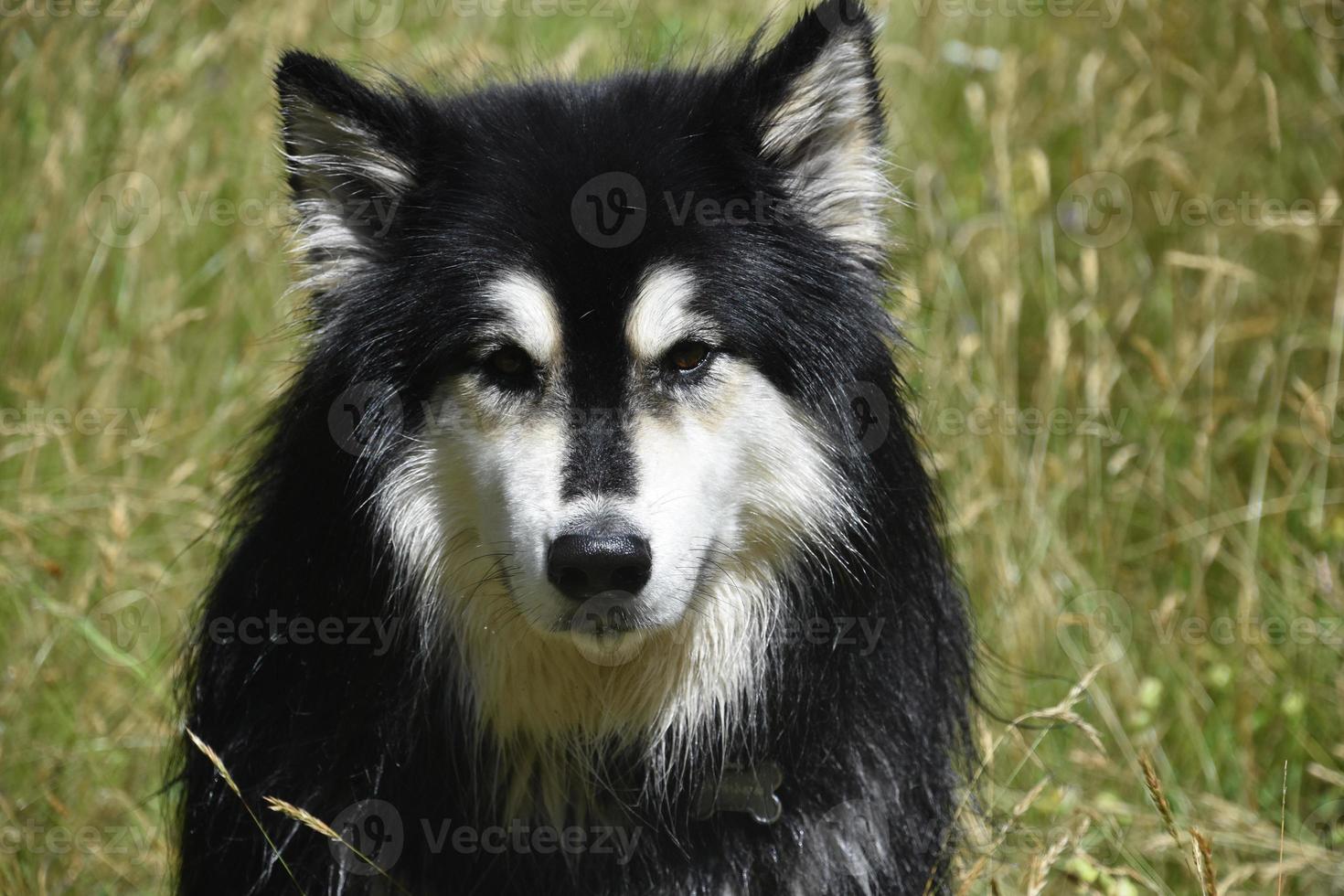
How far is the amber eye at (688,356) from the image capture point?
267 cm

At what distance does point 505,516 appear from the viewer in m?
2.60

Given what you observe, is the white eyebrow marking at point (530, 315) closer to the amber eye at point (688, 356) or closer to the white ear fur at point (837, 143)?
the amber eye at point (688, 356)

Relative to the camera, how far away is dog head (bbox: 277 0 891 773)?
260cm

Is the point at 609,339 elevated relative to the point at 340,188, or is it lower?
lower

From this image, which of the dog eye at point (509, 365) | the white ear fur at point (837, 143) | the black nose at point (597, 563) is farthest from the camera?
the white ear fur at point (837, 143)

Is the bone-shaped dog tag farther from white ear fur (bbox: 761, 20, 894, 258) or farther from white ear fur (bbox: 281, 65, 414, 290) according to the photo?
white ear fur (bbox: 281, 65, 414, 290)

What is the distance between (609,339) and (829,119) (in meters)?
0.69

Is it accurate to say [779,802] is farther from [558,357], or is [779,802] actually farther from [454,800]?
[558,357]

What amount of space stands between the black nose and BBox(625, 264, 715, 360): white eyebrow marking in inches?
16.0

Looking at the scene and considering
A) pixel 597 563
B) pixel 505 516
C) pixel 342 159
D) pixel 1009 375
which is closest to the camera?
pixel 597 563

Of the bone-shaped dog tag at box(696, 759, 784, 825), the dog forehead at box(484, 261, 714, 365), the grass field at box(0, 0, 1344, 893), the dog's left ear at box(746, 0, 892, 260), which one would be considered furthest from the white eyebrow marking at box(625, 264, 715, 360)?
the grass field at box(0, 0, 1344, 893)

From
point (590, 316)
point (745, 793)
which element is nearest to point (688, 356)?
point (590, 316)

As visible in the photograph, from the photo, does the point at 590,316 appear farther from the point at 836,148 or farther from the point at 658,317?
the point at 836,148

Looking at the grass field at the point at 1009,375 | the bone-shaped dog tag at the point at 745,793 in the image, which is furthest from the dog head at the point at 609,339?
the grass field at the point at 1009,375
